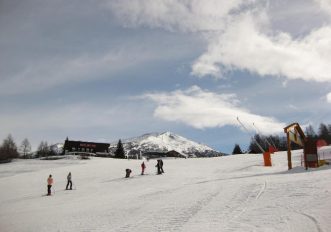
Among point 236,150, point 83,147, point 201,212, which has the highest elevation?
point 83,147

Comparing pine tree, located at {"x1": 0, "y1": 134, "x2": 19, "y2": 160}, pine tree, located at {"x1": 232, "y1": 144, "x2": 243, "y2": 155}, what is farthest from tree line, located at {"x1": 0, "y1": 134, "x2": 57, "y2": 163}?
pine tree, located at {"x1": 232, "y1": 144, "x2": 243, "y2": 155}

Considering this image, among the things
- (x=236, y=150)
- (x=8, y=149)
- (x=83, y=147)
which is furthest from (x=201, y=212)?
(x=8, y=149)

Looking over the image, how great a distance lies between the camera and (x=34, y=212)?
66.2 ft

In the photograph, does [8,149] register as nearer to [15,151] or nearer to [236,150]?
[15,151]

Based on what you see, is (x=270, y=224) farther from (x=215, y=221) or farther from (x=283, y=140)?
(x=283, y=140)

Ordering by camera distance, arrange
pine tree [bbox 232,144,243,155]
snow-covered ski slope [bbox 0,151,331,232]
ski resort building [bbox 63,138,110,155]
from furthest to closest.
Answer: pine tree [bbox 232,144,243,155]
ski resort building [bbox 63,138,110,155]
snow-covered ski slope [bbox 0,151,331,232]

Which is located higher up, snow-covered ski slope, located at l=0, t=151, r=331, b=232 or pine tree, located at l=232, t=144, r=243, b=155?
pine tree, located at l=232, t=144, r=243, b=155

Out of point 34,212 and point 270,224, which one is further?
point 34,212

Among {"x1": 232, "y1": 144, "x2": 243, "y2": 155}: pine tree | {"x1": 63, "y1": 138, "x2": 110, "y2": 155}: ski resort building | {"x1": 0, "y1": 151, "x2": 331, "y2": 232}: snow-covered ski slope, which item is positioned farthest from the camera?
{"x1": 232, "y1": 144, "x2": 243, "y2": 155}: pine tree

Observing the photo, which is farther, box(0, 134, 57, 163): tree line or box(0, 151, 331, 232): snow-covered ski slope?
box(0, 134, 57, 163): tree line

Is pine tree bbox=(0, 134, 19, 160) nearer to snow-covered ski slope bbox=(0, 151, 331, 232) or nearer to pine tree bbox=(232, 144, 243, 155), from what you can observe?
pine tree bbox=(232, 144, 243, 155)

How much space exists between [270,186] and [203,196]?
324cm

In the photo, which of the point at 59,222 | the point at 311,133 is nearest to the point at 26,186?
the point at 59,222

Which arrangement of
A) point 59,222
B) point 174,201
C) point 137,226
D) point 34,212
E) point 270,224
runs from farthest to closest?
point 34,212 < point 174,201 < point 59,222 < point 137,226 < point 270,224
